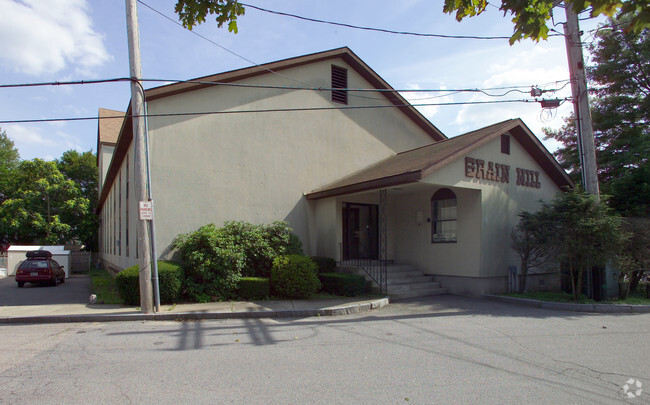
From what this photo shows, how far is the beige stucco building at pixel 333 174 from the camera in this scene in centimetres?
1311

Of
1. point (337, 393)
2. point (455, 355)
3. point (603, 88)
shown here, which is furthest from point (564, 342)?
point (603, 88)

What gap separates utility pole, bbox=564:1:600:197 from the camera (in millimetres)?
11914

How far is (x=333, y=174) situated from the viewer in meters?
16.5

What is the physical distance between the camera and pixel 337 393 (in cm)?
490

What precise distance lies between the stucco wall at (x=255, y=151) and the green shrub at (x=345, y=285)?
294cm

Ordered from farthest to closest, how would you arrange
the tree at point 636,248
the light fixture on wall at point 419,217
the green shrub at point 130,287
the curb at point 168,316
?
the light fixture on wall at point 419,217 < the tree at point 636,248 < the green shrub at point 130,287 < the curb at point 168,316

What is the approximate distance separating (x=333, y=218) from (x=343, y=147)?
332 cm

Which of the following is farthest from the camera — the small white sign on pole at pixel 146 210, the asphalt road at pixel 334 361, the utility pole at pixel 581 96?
the utility pole at pixel 581 96

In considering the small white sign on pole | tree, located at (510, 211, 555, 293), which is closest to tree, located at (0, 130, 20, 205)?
the small white sign on pole

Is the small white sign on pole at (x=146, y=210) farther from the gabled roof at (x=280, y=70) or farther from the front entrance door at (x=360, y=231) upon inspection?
the front entrance door at (x=360, y=231)

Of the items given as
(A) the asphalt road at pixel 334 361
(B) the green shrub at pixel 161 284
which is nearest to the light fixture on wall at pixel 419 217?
(A) the asphalt road at pixel 334 361

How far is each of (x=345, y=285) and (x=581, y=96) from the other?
8.50m

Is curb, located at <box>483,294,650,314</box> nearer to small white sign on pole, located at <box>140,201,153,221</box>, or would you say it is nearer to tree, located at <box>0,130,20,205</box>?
small white sign on pole, located at <box>140,201,153,221</box>

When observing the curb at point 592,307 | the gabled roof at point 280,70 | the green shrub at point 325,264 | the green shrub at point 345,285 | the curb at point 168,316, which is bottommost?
the curb at point 592,307
